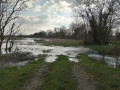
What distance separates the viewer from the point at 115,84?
7.22m

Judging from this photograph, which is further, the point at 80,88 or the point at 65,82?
the point at 65,82

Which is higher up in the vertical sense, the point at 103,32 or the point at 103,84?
the point at 103,32

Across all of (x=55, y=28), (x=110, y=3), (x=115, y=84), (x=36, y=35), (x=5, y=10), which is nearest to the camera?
(x=115, y=84)

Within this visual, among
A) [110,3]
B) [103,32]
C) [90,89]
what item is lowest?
[90,89]

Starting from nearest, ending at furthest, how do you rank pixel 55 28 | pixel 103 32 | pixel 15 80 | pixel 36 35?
pixel 15 80 → pixel 103 32 → pixel 55 28 → pixel 36 35

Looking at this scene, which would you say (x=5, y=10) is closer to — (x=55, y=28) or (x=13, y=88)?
(x=13, y=88)

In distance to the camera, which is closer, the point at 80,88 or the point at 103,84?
the point at 80,88

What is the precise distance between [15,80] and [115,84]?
5.32 meters

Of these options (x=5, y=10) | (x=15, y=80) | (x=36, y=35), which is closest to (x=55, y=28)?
(x=36, y=35)

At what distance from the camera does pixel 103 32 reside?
41969mm

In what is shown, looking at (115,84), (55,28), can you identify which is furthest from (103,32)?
(55,28)

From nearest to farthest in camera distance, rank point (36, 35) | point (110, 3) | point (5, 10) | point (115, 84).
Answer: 1. point (115, 84)
2. point (110, 3)
3. point (5, 10)
4. point (36, 35)

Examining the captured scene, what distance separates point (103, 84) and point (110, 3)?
13301mm

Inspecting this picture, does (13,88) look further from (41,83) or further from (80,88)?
(80,88)
